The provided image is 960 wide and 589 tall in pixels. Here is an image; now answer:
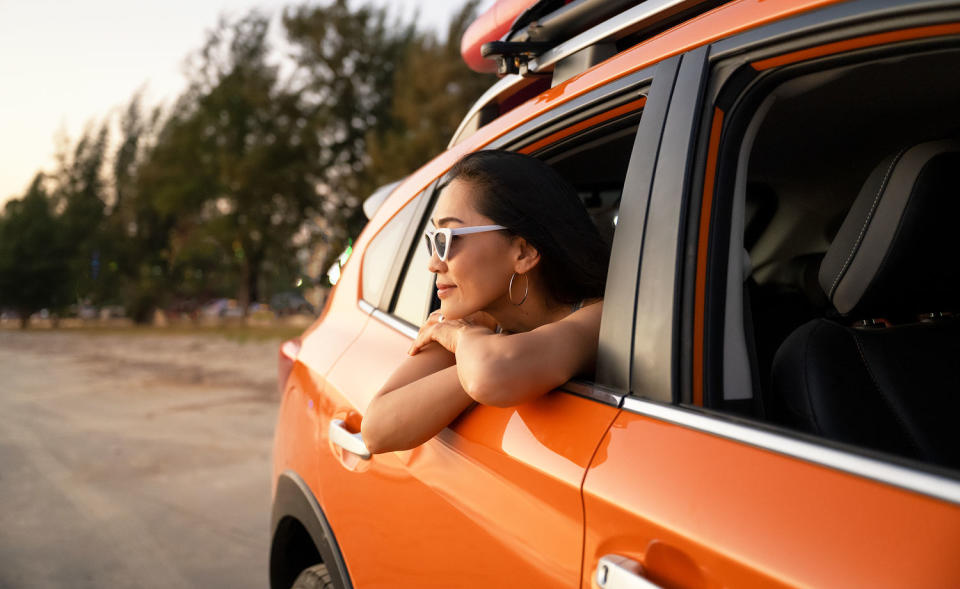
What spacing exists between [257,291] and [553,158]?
38.0m

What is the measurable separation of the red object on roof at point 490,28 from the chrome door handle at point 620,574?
1.35m

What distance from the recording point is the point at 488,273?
1562 millimetres

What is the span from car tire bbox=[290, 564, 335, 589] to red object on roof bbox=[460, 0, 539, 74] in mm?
1472

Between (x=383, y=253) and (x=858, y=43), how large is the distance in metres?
1.55

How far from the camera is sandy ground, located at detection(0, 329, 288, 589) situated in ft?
12.3

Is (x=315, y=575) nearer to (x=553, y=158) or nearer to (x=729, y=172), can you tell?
(x=553, y=158)


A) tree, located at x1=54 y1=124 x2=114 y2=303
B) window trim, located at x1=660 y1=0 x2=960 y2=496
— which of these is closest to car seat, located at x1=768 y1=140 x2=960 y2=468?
window trim, located at x1=660 y1=0 x2=960 y2=496

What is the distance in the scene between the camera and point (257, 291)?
38.1m

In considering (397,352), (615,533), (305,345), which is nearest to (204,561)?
(305,345)

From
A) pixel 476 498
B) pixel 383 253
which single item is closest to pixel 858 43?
pixel 476 498

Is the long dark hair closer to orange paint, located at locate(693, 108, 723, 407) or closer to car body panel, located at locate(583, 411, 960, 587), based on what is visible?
orange paint, located at locate(693, 108, 723, 407)

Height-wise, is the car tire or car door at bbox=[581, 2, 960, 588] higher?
car door at bbox=[581, 2, 960, 588]

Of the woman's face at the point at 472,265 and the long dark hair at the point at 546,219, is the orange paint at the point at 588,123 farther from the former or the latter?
the woman's face at the point at 472,265

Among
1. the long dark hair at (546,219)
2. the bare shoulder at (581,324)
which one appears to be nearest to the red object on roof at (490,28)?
the long dark hair at (546,219)
